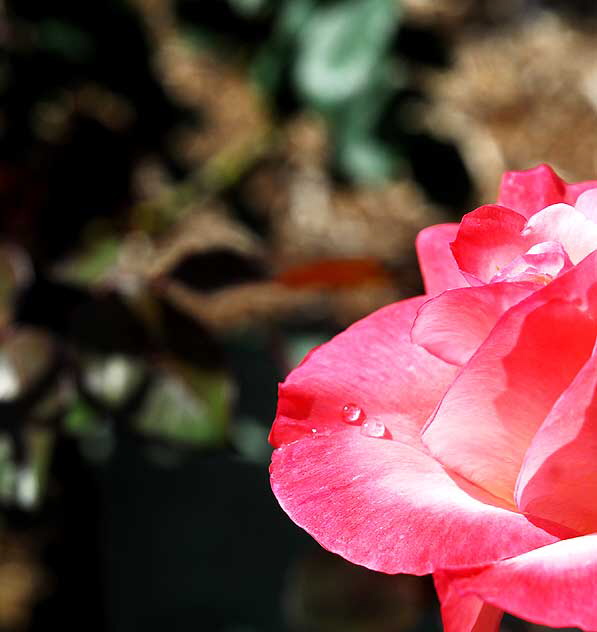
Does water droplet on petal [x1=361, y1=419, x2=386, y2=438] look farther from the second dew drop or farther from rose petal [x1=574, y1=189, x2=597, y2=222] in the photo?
rose petal [x1=574, y1=189, x2=597, y2=222]

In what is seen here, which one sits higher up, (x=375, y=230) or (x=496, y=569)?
(x=496, y=569)

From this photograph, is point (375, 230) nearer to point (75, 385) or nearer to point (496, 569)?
point (75, 385)

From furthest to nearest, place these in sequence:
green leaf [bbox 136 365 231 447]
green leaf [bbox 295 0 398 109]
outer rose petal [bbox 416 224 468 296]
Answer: green leaf [bbox 295 0 398 109] → green leaf [bbox 136 365 231 447] → outer rose petal [bbox 416 224 468 296]

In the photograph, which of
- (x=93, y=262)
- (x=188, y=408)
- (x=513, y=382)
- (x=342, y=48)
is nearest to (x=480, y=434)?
(x=513, y=382)

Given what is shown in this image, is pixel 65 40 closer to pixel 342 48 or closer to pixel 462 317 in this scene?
pixel 342 48

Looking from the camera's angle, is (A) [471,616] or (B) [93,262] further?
(B) [93,262]

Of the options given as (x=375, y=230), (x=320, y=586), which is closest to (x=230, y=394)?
(x=320, y=586)

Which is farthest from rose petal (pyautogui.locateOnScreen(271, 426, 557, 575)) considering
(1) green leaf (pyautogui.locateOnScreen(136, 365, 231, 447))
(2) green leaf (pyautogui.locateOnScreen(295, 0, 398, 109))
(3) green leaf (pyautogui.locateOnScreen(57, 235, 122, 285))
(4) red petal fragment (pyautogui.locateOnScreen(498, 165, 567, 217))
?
(2) green leaf (pyautogui.locateOnScreen(295, 0, 398, 109))
